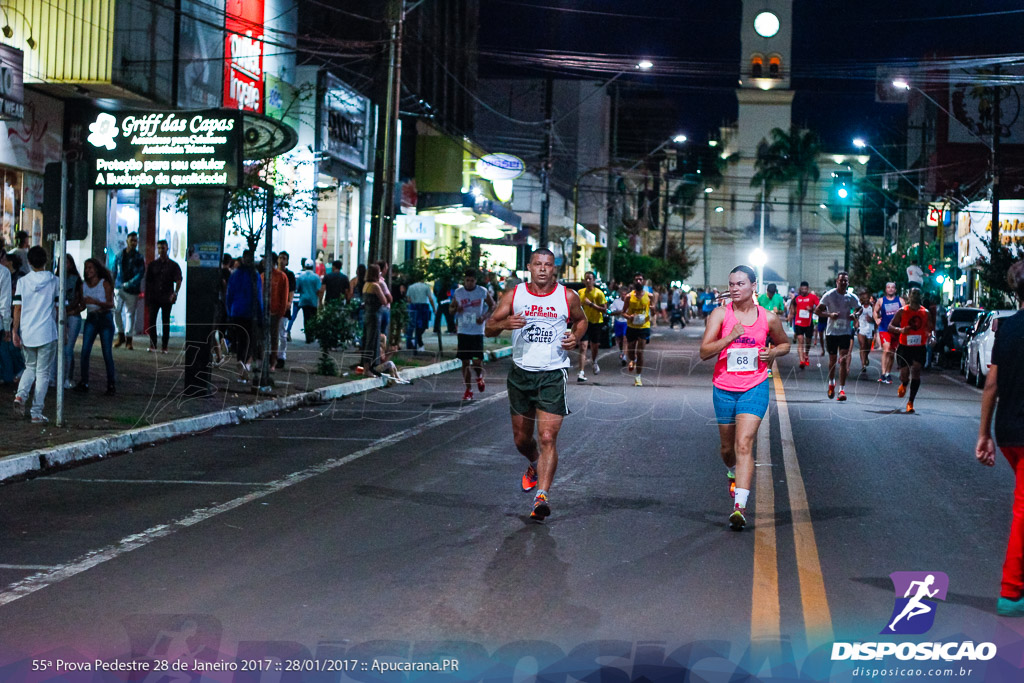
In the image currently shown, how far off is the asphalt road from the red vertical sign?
1500 cm

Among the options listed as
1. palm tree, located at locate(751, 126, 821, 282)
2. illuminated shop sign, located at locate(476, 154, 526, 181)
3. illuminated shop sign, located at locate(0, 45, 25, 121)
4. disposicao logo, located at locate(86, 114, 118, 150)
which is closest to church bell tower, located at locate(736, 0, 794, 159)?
palm tree, located at locate(751, 126, 821, 282)

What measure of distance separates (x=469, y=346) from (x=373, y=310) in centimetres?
392

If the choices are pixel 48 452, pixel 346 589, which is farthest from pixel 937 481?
pixel 48 452

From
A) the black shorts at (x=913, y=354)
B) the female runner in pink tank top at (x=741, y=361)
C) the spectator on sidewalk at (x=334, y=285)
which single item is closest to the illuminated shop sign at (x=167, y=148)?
the female runner in pink tank top at (x=741, y=361)

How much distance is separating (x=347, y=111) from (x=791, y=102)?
253 feet

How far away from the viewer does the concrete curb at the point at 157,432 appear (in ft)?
35.7

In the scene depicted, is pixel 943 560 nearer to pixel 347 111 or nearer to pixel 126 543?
pixel 126 543

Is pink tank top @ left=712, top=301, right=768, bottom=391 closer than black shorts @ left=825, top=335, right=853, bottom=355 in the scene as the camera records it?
Yes

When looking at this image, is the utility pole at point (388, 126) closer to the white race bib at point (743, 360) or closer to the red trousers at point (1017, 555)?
the white race bib at point (743, 360)

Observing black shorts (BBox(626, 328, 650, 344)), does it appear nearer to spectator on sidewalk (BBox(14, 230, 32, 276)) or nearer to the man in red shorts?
the man in red shorts

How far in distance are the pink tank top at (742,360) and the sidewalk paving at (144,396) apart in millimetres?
6211

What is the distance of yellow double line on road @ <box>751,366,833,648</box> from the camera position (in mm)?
5910

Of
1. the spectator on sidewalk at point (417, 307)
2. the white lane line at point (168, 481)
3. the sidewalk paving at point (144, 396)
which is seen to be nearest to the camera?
the white lane line at point (168, 481)

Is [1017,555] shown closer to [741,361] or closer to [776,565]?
[776,565]
